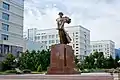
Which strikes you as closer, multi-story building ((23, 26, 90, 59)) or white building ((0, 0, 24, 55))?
white building ((0, 0, 24, 55))

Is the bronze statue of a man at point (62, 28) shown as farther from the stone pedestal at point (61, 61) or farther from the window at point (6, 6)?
the window at point (6, 6)

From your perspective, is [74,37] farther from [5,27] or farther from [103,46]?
[5,27]

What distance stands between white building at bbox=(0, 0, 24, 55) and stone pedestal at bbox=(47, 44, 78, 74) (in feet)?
96.6

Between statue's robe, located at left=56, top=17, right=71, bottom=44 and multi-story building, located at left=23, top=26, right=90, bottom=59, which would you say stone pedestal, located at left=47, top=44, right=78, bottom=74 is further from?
multi-story building, located at left=23, top=26, right=90, bottom=59

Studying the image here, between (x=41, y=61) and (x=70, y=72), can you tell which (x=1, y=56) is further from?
(x=70, y=72)

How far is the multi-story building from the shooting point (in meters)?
82.2

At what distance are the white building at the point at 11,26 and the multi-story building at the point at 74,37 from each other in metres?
32.6

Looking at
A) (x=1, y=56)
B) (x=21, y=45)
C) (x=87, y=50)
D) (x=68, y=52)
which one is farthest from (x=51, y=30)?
(x=68, y=52)

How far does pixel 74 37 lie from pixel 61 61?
222 feet

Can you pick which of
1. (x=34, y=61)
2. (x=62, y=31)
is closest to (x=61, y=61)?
(x=62, y=31)

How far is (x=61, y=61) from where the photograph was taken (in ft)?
48.5

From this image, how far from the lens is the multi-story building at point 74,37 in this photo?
82250 millimetres

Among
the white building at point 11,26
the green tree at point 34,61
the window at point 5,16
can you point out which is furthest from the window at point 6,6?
the green tree at point 34,61

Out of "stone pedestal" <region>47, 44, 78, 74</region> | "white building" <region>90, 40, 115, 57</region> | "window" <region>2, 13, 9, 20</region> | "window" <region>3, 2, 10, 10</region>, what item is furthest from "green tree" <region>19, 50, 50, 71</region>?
"white building" <region>90, 40, 115, 57</region>
